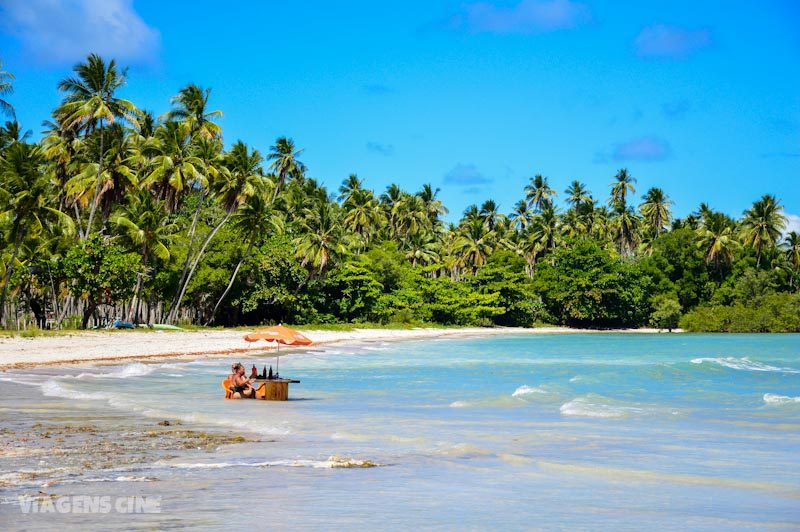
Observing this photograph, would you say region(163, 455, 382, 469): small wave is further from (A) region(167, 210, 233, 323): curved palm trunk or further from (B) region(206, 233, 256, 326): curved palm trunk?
(B) region(206, 233, 256, 326): curved palm trunk

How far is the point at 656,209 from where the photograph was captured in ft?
341

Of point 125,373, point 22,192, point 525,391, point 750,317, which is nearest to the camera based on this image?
point 525,391

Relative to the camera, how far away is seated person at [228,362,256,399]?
19609 millimetres

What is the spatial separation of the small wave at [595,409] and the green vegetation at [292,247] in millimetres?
29429

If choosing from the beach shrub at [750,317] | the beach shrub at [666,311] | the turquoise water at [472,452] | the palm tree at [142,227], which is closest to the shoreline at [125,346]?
the turquoise water at [472,452]

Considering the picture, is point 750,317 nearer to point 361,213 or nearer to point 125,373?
point 361,213

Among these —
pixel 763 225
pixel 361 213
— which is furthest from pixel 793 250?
pixel 361 213

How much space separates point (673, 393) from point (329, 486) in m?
17.2

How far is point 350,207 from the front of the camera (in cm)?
9162

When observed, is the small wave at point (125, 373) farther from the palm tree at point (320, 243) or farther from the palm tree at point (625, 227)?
the palm tree at point (625, 227)

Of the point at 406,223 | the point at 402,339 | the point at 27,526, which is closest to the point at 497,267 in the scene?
the point at 406,223

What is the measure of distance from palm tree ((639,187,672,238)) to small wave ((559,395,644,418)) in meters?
87.4

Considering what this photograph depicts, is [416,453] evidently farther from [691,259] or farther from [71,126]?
[691,259]

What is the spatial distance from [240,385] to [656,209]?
92030 mm
